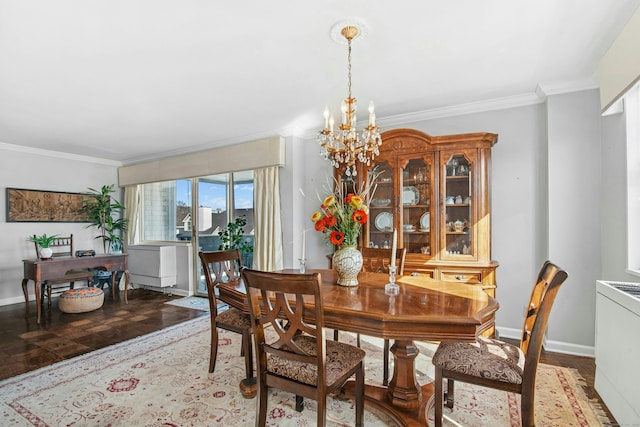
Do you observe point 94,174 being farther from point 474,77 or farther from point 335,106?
point 474,77

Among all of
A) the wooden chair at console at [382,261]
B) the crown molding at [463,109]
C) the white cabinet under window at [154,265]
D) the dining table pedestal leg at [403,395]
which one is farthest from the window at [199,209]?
the dining table pedestal leg at [403,395]

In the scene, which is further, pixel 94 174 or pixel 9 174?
pixel 94 174

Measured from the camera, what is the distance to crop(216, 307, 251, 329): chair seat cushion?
239 centimetres

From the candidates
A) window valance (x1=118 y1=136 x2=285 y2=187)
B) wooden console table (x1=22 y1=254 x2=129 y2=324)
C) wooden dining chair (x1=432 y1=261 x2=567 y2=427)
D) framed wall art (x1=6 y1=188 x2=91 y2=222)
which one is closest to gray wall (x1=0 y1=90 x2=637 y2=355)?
wooden dining chair (x1=432 y1=261 x2=567 y2=427)

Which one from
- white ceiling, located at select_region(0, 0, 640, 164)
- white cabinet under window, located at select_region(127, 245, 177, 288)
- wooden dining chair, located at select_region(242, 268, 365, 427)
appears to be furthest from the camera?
white cabinet under window, located at select_region(127, 245, 177, 288)

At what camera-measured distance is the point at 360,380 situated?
1.81 metres

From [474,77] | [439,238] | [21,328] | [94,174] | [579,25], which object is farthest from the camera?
[94,174]

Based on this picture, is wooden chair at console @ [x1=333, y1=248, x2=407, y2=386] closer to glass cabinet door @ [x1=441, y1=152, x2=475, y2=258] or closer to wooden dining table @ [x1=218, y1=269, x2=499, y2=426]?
wooden dining table @ [x1=218, y1=269, x2=499, y2=426]

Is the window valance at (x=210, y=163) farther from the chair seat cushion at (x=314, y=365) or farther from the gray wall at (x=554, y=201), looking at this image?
the chair seat cushion at (x=314, y=365)

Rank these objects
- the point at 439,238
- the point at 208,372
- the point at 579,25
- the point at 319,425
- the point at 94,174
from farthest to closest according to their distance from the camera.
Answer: the point at 94,174 < the point at 439,238 < the point at 208,372 < the point at 579,25 < the point at 319,425

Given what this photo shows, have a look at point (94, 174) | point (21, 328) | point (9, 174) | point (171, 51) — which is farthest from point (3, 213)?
point (171, 51)

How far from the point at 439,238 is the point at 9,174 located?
6105 millimetres

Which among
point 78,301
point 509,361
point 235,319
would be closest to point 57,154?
point 78,301

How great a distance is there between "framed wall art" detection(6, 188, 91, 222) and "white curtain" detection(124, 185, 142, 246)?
2.12 ft
